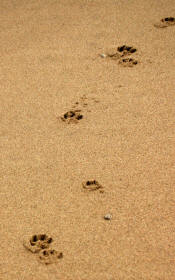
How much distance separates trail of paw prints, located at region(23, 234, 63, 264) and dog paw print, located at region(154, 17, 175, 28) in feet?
9.08

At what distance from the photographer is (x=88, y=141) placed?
325 centimetres

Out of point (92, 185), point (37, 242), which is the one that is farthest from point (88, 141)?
point (37, 242)

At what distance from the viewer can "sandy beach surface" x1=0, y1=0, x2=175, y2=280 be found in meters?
2.46

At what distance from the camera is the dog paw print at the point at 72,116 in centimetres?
345

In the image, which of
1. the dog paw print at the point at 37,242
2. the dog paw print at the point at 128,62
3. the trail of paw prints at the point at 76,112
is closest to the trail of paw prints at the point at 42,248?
the dog paw print at the point at 37,242

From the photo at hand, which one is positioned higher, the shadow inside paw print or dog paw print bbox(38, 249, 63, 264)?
the shadow inside paw print

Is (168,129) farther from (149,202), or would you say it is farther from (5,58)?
(5,58)

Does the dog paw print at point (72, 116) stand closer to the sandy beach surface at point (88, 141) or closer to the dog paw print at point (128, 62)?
the sandy beach surface at point (88, 141)

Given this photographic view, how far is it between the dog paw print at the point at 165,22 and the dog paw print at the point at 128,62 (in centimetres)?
71

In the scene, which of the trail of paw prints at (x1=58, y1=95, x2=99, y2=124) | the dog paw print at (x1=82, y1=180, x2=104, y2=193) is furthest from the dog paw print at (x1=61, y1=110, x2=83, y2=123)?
the dog paw print at (x1=82, y1=180, x2=104, y2=193)

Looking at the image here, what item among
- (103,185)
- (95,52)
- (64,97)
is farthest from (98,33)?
(103,185)

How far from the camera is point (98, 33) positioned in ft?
15.0

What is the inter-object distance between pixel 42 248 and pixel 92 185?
1.77ft

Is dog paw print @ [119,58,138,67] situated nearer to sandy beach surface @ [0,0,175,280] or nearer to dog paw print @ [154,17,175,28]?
sandy beach surface @ [0,0,175,280]
